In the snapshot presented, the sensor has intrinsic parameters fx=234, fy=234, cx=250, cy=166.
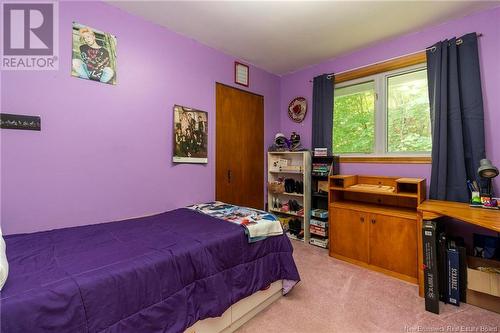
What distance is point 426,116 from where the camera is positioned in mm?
2609

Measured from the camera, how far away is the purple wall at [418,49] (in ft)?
7.05

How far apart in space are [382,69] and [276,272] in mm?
2623

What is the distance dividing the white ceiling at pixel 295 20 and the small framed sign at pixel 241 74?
21 centimetres

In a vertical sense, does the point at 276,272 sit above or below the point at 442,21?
below

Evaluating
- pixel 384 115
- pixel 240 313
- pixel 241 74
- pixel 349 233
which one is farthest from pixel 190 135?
pixel 384 115

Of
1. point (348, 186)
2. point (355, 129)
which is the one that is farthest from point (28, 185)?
point (355, 129)

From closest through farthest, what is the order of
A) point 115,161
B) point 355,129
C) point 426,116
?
1. point 115,161
2. point 426,116
3. point 355,129

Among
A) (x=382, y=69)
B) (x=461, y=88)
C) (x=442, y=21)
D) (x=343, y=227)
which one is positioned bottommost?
(x=343, y=227)

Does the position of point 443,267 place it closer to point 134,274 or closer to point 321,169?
point 321,169

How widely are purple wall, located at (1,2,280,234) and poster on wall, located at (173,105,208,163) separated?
8 centimetres

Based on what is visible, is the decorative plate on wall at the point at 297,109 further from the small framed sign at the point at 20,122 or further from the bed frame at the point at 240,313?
the small framed sign at the point at 20,122

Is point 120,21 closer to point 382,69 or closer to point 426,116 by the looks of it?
point 382,69

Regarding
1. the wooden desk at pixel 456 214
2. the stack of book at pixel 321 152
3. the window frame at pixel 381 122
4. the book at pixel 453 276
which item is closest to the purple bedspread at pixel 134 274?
the wooden desk at pixel 456 214

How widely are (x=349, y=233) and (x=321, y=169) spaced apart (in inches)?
35.6
